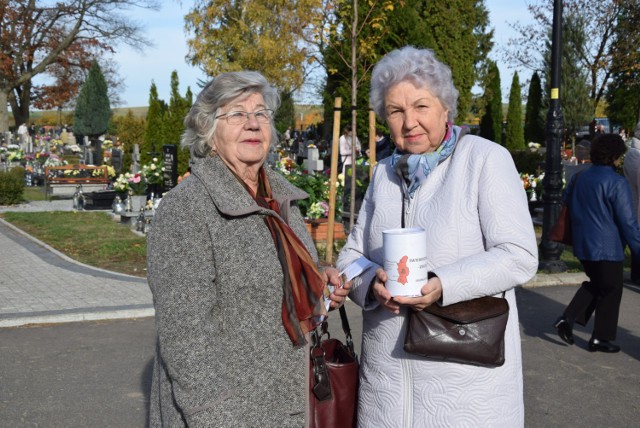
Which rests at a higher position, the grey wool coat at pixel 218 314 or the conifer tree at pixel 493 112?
the conifer tree at pixel 493 112

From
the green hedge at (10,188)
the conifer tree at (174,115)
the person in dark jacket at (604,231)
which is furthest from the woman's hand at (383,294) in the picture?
the conifer tree at (174,115)

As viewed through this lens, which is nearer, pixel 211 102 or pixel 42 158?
pixel 211 102

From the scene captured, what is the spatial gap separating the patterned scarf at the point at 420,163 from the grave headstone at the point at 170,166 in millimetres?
11724

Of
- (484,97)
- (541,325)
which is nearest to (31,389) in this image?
(541,325)

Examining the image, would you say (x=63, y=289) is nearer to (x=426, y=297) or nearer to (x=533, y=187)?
(x=426, y=297)

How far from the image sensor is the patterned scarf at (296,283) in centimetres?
239

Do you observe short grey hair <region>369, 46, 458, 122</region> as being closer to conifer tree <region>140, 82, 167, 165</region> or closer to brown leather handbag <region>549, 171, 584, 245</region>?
brown leather handbag <region>549, 171, 584, 245</region>

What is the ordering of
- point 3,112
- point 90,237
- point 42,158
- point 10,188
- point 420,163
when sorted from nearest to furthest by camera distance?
point 420,163 → point 90,237 → point 10,188 → point 42,158 → point 3,112

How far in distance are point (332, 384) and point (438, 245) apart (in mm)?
628

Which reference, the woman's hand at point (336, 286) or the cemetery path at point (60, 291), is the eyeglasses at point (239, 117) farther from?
the cemetery path at point (60, 291)

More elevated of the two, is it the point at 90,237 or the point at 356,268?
the point at 356,268

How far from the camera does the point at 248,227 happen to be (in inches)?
93.1

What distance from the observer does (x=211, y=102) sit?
253 cm

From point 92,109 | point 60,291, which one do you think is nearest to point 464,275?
point 60,291
